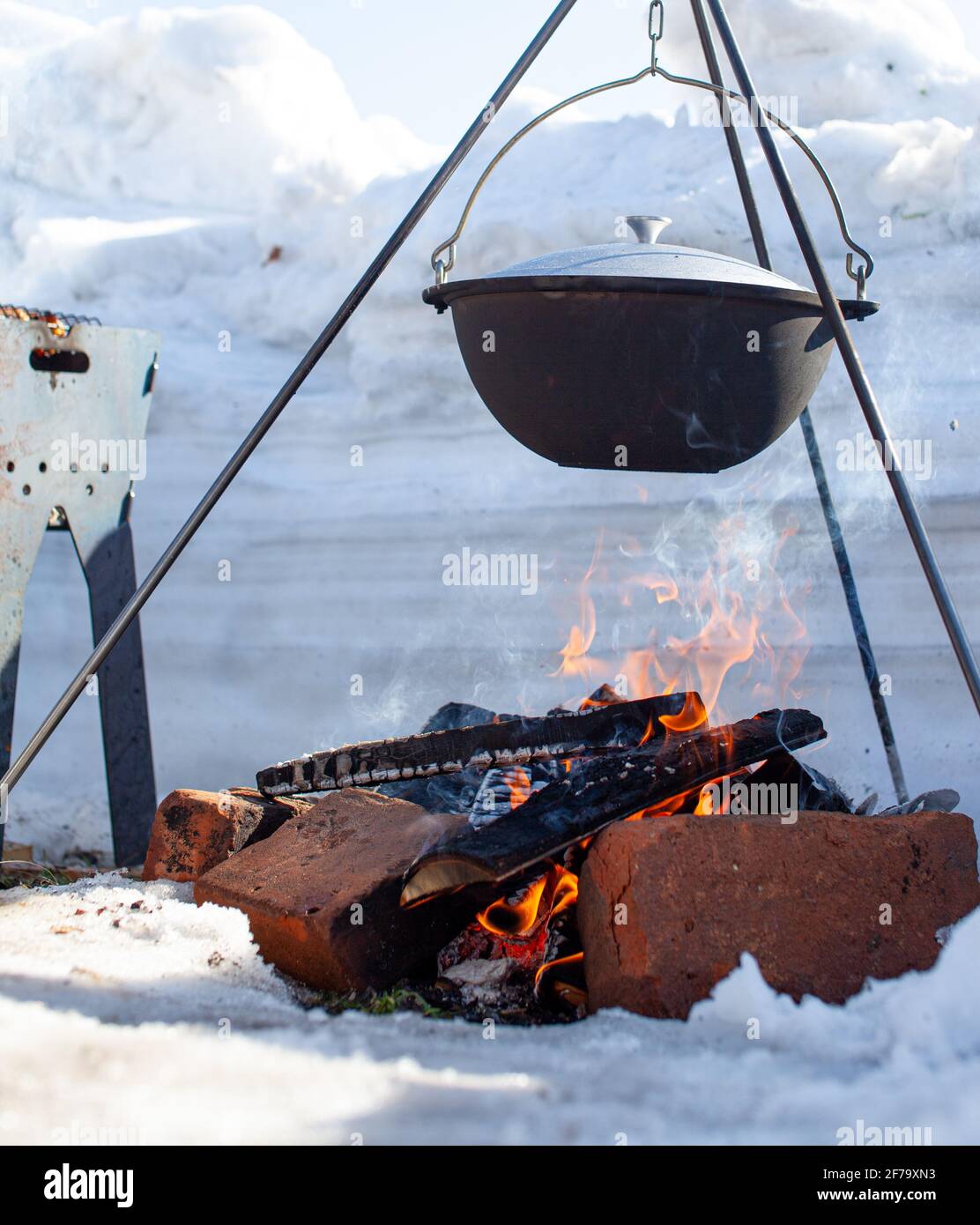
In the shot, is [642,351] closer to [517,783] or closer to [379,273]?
[379,273]

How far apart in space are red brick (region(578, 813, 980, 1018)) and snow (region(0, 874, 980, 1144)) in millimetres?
63

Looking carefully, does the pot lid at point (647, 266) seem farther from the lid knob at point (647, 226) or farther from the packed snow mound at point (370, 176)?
the packed snow mound at point (370, 176)

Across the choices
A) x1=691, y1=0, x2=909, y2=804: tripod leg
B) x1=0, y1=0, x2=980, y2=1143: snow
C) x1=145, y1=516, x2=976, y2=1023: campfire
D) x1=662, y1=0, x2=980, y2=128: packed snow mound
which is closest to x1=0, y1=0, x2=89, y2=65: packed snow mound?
x1=0, y1=0, x2=980, y2=1143: snow

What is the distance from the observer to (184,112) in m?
5.97

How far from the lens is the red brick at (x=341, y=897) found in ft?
6.62

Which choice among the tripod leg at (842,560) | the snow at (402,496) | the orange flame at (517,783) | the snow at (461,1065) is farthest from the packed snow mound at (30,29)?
the snow at (461,1065)

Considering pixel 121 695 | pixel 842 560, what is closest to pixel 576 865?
pixel 842 560

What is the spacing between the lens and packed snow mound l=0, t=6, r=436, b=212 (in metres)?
5.84

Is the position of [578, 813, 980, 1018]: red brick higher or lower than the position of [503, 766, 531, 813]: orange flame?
lower

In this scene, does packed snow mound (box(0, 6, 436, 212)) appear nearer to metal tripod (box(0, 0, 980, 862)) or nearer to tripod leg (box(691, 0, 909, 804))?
tripod leg (box(691, 0, 909, 804))

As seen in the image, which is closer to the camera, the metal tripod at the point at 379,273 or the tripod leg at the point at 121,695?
the metal tripod at the point at 379,273

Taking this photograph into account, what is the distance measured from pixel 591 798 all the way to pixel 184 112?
198 inches

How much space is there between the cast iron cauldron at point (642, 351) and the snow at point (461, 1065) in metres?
0.91
